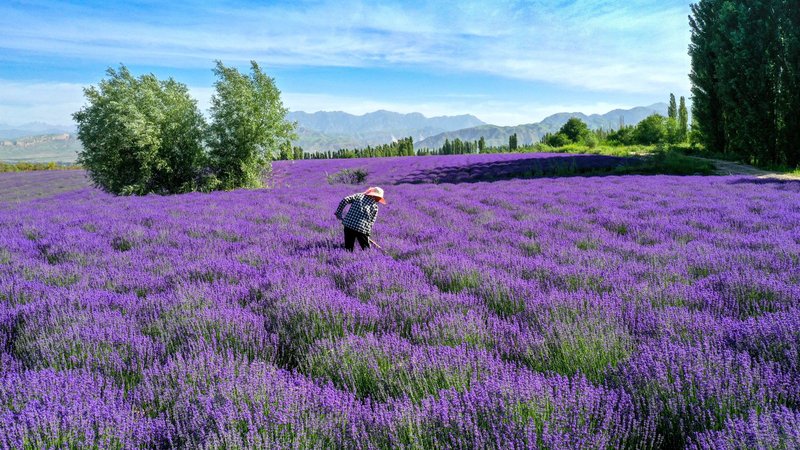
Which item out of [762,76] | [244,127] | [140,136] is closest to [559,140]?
[762,76]

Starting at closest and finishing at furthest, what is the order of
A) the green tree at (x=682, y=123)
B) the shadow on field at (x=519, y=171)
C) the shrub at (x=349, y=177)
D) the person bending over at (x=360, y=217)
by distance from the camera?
the person bending over at (x=360, y=217)
the shadow on field at (x=519, y=171)
the shrub at (x=349, y=177)
the green tree at (x=682, y=123)

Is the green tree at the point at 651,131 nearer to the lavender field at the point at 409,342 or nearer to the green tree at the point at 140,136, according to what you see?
the green tree at the point at 140,136

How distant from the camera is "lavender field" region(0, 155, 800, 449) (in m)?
1.70

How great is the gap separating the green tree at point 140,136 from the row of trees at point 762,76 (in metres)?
27.5

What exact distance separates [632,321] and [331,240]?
4527 mm

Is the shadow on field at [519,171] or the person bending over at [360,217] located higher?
the shadow on field at [519,171]

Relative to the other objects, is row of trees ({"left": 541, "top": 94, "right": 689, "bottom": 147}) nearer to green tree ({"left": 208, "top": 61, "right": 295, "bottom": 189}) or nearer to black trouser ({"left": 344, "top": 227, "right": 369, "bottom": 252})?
green tree ({"left": 208, "top": 61, "right": 295, "bottom": 189})

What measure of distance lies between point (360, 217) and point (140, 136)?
15982mm

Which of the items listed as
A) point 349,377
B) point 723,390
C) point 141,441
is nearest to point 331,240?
point 349,377

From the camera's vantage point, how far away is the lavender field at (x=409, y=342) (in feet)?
5.56

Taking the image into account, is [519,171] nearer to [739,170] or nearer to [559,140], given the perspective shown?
[739,170]

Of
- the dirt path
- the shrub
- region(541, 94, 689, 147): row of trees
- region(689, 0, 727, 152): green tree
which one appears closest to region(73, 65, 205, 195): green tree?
the shrub

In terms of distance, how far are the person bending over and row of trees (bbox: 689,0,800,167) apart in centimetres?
2417

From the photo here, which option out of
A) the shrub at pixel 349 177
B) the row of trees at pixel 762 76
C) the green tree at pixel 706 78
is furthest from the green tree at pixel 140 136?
the green tree at pixel 706 78
